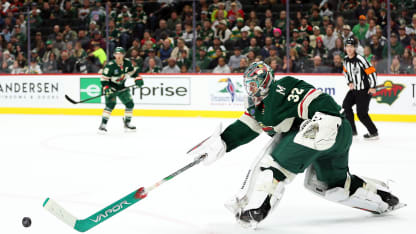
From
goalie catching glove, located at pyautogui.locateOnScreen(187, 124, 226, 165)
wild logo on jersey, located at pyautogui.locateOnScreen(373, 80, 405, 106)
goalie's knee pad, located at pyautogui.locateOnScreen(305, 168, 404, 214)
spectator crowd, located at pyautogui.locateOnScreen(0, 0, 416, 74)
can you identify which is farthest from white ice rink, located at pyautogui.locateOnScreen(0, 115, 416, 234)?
spectator crowd, located at pyautogui.locateOnScreen(0, 0, 416, 74)

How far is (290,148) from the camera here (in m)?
2.79

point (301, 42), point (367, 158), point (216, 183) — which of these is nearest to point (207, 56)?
point (301, 42)

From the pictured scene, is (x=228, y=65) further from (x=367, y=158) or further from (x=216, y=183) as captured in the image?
(x=216, y=183)

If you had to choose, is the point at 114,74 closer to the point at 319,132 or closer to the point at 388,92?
the point at 388,92

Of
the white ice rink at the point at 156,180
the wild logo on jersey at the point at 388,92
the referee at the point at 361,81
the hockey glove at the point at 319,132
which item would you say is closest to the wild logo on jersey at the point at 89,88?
the white ice rink at the point at 156,180

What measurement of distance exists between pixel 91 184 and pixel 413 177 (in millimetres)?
2537

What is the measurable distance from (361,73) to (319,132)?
4.31m

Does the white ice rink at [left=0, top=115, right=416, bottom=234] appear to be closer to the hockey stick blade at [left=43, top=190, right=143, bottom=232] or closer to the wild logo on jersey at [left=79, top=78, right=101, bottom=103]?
the hockey stick blade at [left=43, top=190, right=143, bottom=232]

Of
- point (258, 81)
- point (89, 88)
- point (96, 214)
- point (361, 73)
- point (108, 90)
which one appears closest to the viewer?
point (96, 214)

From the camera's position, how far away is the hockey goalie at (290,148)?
9.05 ft

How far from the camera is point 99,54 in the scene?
10.7 meters

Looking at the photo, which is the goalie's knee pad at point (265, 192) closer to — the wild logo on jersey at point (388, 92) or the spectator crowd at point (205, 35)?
the wild logo on jersey at point (388, 92)

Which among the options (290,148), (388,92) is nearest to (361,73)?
(388,92)

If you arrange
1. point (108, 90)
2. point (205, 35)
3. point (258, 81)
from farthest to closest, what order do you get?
point (205, 35), point (108, 90), point (258, 81)
